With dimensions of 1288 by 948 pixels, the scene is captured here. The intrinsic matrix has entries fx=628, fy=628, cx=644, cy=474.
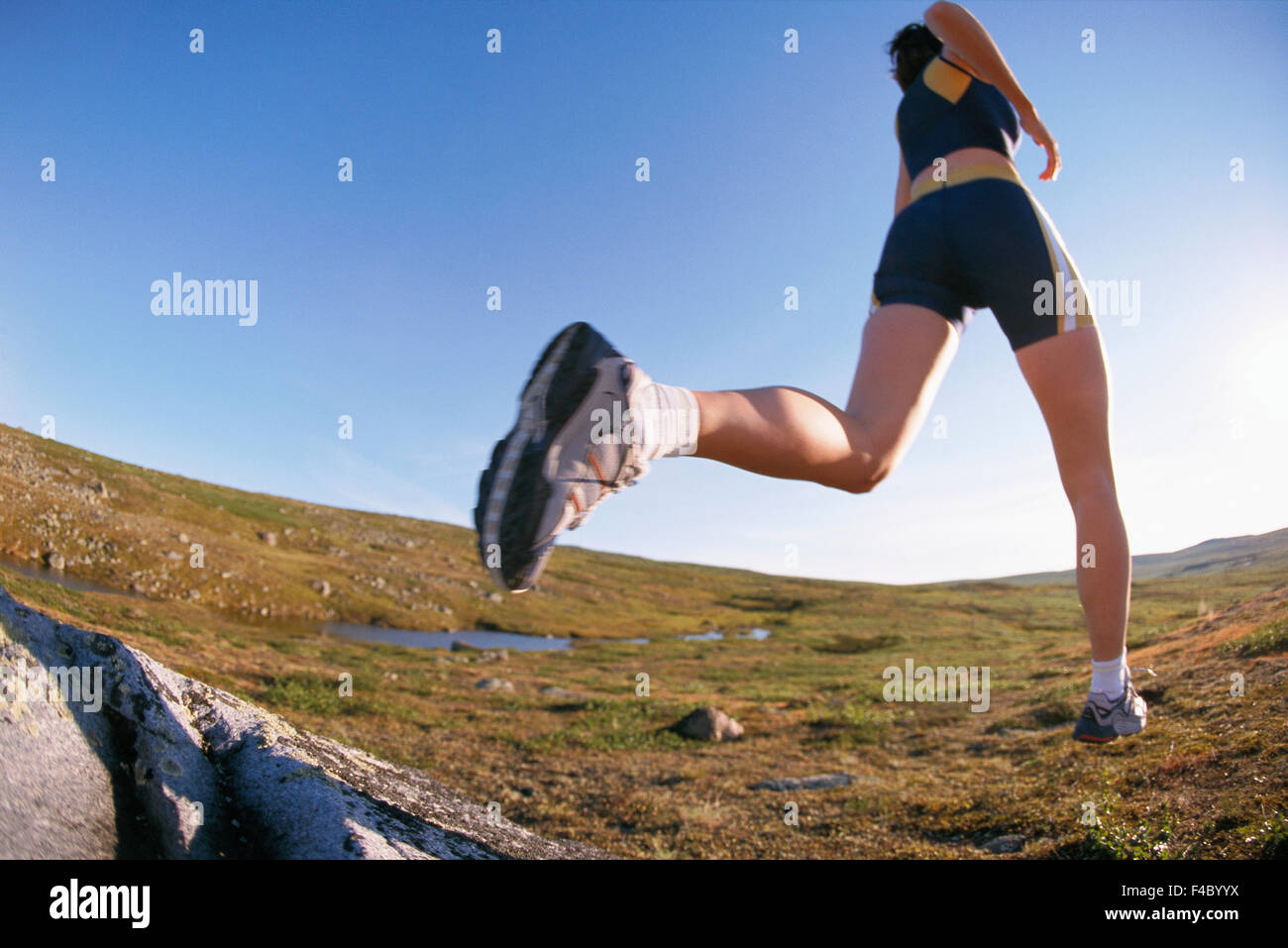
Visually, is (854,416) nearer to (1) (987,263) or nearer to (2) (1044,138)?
(1) (987,263)

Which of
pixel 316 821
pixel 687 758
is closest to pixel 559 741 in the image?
pixel 687 758

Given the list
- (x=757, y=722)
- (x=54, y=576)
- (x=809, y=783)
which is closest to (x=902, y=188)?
(x=809, y=783)

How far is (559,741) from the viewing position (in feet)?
46.0

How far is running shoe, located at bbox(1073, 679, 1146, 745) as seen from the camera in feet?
9.45

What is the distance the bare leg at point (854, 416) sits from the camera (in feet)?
7.36

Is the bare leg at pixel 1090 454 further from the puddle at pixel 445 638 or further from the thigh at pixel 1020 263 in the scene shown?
the puddle at pixel 445 638

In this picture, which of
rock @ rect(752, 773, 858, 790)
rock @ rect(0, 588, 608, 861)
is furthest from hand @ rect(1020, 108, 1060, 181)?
rock @ rect(752, 773, 858, 790)

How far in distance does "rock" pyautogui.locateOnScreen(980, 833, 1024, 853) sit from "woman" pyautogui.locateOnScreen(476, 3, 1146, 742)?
90.7 inches

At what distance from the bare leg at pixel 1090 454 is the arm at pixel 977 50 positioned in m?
1.35

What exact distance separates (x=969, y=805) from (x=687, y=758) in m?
7.54

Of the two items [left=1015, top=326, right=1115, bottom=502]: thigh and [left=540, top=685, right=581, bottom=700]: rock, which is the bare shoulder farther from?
[left=540, top=685, right=581, bottom=700]: rock

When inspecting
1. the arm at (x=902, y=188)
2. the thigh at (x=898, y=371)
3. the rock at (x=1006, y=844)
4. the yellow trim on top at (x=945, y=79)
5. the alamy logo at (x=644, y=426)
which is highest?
the yellow trim on top at (x=945, y=79)
